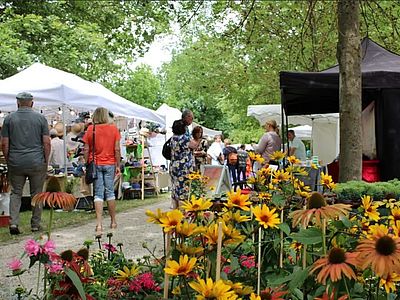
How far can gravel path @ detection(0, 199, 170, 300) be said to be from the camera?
513cm

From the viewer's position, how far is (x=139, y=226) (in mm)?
8414

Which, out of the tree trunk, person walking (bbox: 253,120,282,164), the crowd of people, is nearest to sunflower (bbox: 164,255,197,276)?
the tree trunk

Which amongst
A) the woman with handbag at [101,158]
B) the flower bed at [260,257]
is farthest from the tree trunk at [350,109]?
the flower bed at [260,257]

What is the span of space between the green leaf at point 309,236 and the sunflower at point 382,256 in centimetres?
32

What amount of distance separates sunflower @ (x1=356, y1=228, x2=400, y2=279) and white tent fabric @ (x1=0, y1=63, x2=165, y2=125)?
9.05 m

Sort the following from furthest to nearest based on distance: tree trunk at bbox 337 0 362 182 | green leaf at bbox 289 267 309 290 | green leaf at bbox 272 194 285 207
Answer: tree trunk at bbox 337 0 362 182, green leaf at bbox 272 194 285 207, green leaf at bbox 289 267 309 290

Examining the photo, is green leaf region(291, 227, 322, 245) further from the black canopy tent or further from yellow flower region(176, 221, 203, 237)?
the black canopy tent

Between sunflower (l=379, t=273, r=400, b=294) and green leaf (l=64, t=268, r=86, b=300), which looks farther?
green leaf (l=64, t=268, r=86, b=300)

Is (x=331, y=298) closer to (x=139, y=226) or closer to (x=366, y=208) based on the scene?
(x=366, y=208)

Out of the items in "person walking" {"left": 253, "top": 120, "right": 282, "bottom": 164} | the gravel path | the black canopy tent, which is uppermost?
the black canopy tent

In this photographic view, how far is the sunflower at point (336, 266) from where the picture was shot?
1371mm

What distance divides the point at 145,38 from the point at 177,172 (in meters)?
6.70

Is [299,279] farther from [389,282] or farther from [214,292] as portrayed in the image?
[214,292]

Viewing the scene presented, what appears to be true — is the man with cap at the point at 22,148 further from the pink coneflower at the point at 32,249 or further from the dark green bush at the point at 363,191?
the pink coneflower at the point at 32,249
